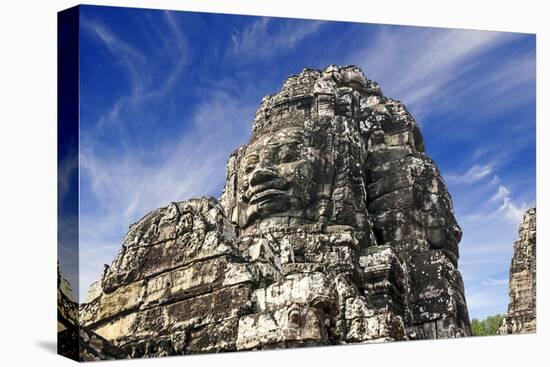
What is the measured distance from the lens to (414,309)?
82.1 feet

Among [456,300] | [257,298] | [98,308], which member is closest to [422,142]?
[456,300]

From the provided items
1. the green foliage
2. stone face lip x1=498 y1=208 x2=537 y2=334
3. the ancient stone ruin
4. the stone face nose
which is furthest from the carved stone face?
the ancient stone ruin

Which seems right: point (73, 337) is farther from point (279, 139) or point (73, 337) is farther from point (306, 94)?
point (306, 94)

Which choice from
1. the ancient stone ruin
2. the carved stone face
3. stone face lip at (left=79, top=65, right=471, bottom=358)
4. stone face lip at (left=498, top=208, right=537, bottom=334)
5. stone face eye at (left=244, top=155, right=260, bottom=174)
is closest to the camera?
the ancient stone ruin

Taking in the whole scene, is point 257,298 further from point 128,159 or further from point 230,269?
point 128,159

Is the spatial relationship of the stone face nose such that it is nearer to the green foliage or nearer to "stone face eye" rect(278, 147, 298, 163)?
"stone face eye" rect(278, 147, 298, 163)

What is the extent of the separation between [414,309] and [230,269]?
238 inches

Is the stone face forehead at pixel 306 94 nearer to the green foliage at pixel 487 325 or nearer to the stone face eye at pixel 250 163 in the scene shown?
the stone face eye at pixel 250 163

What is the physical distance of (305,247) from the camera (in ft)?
78.2

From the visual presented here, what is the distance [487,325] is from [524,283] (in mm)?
1399

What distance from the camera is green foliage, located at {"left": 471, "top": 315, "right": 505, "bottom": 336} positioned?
2427 cm

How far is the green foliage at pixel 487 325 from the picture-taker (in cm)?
2427

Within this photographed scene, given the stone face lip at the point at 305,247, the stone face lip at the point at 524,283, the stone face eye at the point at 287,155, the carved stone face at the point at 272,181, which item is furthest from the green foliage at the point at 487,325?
the stone face eye at the point at 287,155

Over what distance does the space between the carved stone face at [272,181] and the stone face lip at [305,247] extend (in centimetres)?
3
